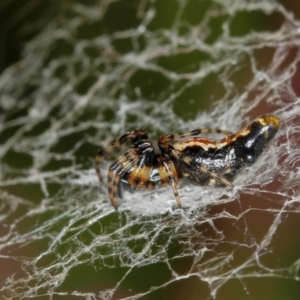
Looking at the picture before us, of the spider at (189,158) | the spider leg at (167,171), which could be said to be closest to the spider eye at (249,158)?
the spider at (189,158)

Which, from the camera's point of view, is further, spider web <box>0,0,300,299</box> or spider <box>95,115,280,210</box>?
spider <box>95,115,280,210</box>

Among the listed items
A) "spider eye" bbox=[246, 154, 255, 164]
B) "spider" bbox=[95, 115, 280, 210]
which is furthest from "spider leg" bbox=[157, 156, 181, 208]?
"spider eye" bbox=[246, 154, 255, 164]

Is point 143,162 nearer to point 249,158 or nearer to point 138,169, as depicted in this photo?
point 138,169

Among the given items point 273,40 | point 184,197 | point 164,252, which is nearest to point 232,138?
point 184,197

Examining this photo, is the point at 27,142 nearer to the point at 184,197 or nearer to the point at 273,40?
the point at 184,197

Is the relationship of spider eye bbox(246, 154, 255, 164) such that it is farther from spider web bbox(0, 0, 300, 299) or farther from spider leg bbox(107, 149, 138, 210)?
spider leg bbox(107, 149, 138, 210)
